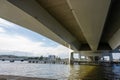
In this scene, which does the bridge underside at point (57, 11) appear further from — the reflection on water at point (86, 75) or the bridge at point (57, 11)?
the reflection on water at point (86, 75)

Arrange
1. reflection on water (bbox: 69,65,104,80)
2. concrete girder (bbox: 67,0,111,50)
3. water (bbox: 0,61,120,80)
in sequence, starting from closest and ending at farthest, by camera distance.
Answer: concrete girder (bbox: 67,0,111,50)
reflection on water (bbox: 69,65,104,80)
water (bbox: 0,61,120,80)

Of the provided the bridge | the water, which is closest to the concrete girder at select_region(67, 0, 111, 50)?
the bridge

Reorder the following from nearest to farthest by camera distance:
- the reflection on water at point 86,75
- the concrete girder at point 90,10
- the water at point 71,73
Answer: the concrete girder at point 90,10 < the reflection on water at point 86,75 < the water at point 71,73

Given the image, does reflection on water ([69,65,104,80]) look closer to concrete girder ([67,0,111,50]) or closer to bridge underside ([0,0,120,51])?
bridge underside ([0,0,120,51])

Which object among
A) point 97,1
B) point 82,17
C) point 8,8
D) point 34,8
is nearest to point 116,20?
point 82,17

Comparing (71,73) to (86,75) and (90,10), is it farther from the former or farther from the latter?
(90,10)

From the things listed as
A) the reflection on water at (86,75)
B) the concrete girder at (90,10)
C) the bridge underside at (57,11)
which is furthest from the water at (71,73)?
the concrete girder at (90,10)

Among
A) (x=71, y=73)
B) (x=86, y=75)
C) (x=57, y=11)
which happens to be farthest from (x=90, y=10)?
(x=71, y=73)

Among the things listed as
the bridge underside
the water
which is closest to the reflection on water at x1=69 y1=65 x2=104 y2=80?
the water

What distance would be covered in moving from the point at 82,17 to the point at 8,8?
17.2 feet

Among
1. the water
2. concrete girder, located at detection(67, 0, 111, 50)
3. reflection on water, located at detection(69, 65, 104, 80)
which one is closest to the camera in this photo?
concrete girder, located at detection(67, 0, 111, 50)

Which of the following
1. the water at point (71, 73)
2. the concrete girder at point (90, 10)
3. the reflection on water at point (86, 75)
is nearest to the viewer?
the concrete girder at point (90, 10)

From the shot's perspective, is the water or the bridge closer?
the bridge

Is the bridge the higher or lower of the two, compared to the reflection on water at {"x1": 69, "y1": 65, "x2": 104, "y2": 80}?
higher
